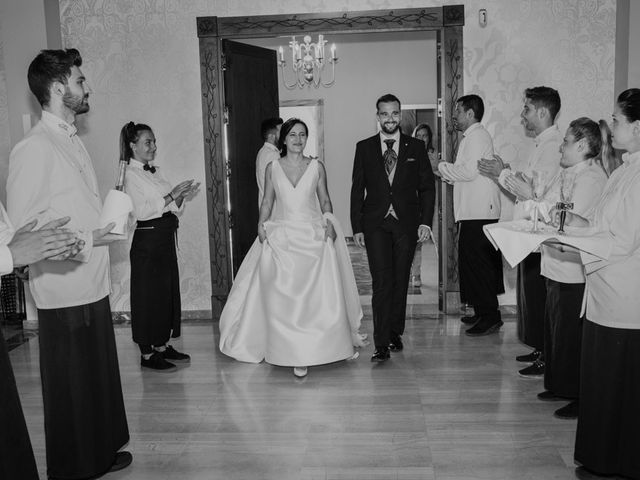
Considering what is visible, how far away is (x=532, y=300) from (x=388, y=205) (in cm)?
120

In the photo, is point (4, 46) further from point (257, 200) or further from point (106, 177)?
point (257, 200)

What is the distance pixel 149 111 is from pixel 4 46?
1346 mm

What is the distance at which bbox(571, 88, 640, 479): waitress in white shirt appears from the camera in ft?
9.55

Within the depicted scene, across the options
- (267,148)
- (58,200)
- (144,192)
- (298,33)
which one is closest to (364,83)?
(267,148)

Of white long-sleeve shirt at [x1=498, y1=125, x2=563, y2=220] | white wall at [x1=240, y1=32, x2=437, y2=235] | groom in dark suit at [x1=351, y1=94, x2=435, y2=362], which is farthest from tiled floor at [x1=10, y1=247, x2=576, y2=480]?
white wall at [x1=240, y1=32, x2=437, y2=235]

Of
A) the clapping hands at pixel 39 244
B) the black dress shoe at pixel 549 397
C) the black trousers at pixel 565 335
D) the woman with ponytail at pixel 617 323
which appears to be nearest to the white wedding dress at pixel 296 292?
the black dress shoe at pixel 549 397

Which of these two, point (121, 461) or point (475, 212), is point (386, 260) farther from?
point (121, 461)

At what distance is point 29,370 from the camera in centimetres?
526

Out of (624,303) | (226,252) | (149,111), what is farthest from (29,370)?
(624,303)

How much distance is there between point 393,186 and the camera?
16.6 ft

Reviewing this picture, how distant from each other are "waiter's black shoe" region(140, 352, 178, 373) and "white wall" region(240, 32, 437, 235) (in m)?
6.59

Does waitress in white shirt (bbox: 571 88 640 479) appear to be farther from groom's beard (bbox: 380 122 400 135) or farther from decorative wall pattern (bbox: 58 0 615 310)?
decorative wall pattern (bbox: 58 0 615 310)

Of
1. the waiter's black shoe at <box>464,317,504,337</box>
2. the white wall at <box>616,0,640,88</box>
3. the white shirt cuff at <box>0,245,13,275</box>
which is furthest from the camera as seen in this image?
the waiter's black shoe at <box>464,317,504,337</box>

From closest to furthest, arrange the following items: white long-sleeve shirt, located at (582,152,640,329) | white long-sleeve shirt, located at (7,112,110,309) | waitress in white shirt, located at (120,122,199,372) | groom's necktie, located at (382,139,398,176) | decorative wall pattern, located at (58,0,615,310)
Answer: white long-sleeve shirt, located at (582,152,640,329) → white long-sleeve shirt, located at (7,112,110,309) → waitress in white shirt, located at (120,122,199,372) → groom's necktie, located at (382,139,398,176) → decorative wall pattern, located at (58,0,615,310)
